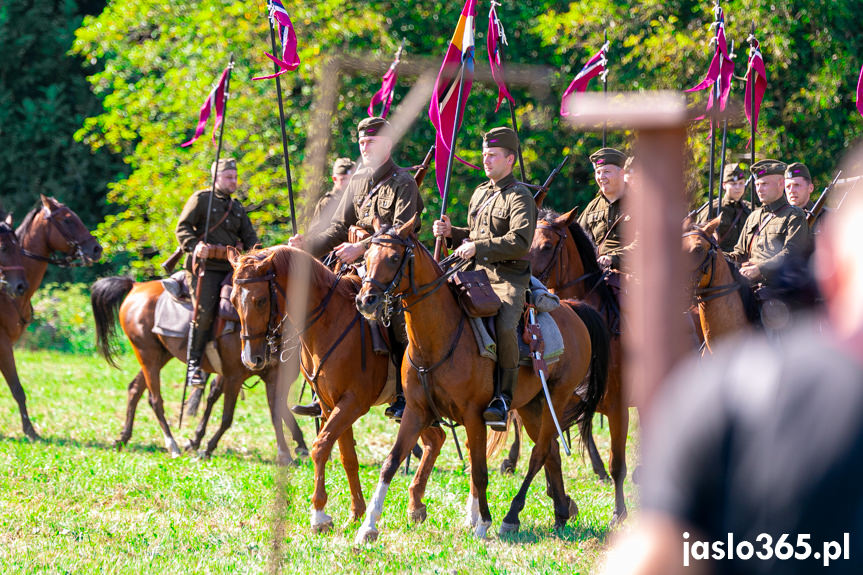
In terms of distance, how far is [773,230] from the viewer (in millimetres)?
10344

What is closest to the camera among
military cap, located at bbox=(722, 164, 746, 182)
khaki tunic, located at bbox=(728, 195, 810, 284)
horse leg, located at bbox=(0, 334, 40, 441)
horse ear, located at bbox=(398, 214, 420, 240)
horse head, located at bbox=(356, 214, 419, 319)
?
horse head, located at bbox=(356, 214, 419, 319)

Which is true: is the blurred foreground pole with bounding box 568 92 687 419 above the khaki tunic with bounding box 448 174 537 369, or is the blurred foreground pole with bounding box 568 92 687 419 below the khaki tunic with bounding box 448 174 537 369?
above

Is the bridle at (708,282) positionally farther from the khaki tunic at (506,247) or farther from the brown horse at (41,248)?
the brown horse at (41,248)

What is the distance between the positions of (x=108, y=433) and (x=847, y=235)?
12158 mm

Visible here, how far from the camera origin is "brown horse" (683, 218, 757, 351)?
9.39 m

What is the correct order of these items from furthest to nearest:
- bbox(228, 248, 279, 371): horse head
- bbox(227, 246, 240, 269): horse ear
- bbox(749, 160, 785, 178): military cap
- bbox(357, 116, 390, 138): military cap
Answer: bbox(749, 160, 785, 178): military cap, bbox(227, 246, 240, 269): horse ear, bbox(357, 116, 390, 138): military cap, bbox(228, 248, 279, 371): horse head

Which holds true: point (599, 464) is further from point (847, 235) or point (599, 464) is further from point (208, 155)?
point (208, 155)

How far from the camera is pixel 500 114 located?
19.4 meters

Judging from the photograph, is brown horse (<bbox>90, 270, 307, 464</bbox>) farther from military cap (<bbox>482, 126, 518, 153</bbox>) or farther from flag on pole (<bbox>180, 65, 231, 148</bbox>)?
military cap (<bbox>482, 126, 518, 153</bbox>)

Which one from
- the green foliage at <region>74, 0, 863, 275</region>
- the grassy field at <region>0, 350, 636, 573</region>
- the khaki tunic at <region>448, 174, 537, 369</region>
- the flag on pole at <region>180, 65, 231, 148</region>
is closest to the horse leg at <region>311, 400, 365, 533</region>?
the grassy field at <region>0, 350, 636, 573</region>

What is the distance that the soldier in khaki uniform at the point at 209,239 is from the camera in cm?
1142

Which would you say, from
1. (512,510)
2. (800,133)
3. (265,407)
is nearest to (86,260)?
(265,407)

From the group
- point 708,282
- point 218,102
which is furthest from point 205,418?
point 708,282

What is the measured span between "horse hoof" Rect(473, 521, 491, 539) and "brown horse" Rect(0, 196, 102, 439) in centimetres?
726
